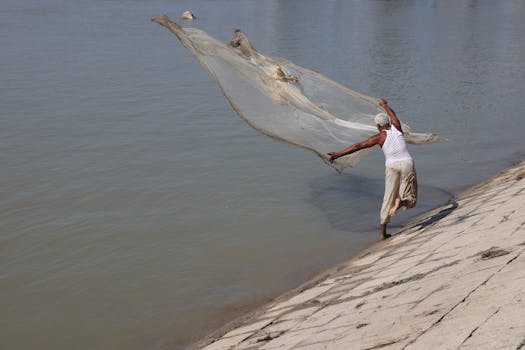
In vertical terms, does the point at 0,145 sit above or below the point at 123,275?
above

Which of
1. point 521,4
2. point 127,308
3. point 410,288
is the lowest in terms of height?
point 127,308

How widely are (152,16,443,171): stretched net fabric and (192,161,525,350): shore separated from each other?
147cm

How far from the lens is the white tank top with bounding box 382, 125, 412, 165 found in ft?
25.1

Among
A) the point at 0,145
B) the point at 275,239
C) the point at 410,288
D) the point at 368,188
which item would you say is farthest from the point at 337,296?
the point at 0,145

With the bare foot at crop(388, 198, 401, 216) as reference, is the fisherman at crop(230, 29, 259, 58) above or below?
above

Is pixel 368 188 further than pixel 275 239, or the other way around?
pixel 368 188

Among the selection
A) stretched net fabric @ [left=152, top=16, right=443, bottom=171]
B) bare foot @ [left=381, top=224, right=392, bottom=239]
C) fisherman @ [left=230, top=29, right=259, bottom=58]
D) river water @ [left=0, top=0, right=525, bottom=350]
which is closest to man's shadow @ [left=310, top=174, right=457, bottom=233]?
river water @ [left=0, top=0, right=525, bottom=350]

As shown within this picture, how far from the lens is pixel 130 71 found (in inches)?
747

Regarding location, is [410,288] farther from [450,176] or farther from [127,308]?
[450,176]

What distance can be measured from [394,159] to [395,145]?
179mm

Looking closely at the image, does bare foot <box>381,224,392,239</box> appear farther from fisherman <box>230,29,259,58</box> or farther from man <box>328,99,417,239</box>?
fisherman <box>230,29,259,58</box>

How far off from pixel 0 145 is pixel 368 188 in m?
6.50

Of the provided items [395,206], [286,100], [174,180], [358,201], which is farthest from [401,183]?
[174,180]

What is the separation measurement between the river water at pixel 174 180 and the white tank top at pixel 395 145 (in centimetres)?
147
